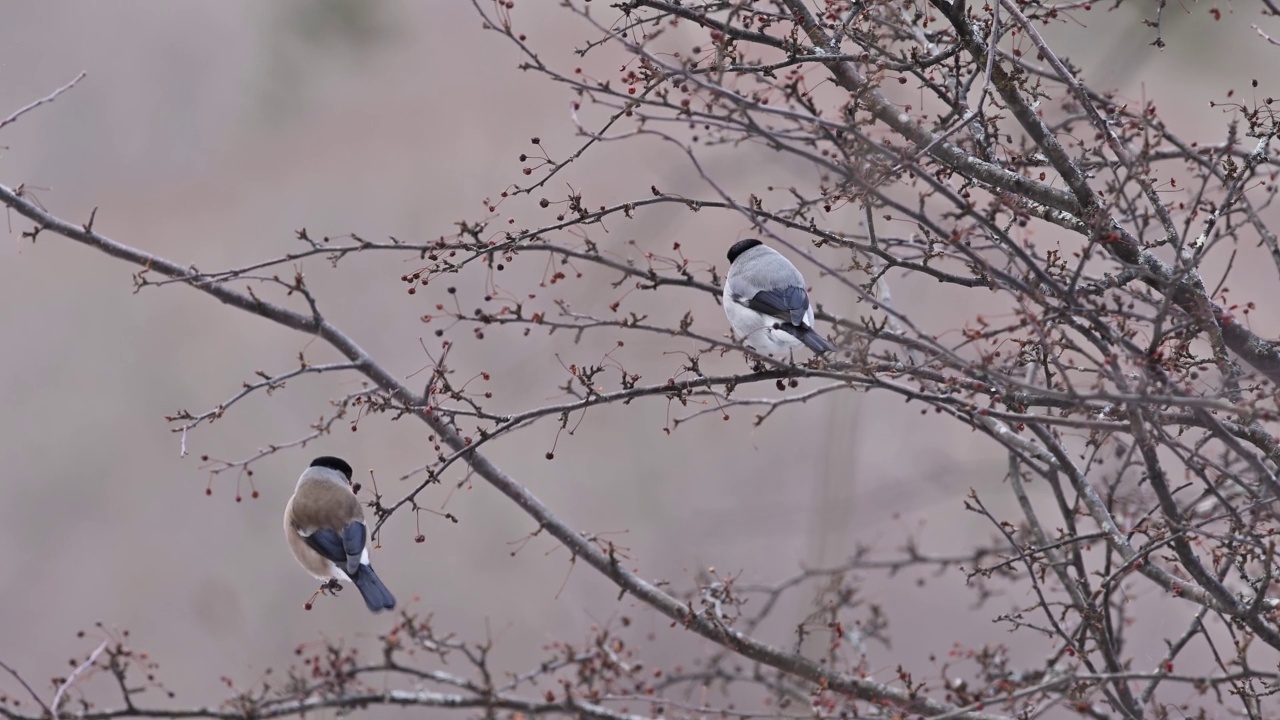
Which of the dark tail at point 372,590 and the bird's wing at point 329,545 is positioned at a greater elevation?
the bird's wing at point 329,545

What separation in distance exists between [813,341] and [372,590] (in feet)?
6.94

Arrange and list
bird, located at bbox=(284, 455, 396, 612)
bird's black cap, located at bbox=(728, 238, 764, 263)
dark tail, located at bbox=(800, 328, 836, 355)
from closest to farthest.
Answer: dark tail, located at bbox=(800, 328, 836, 355), bird, located at bbox=(284, 455, 396, 612), bird's black cap, located at bbox=(728, 238, 764, 263)

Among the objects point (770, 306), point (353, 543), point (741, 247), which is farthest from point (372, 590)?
point (741, 247)

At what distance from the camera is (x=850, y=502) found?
11.6ft

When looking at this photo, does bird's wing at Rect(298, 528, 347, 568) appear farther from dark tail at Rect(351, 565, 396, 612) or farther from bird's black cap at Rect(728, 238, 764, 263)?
bird's black cap at Rect(728, 238, 764, 263)

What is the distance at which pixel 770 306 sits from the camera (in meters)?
4.68

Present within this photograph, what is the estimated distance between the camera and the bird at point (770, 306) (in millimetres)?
4602

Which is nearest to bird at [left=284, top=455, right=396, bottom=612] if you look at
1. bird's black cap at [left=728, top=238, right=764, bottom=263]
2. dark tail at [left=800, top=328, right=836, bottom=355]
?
dark tail at [left=800, top=328, right=836, bottom=355]

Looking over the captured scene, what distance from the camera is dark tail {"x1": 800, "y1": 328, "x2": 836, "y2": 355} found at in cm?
453

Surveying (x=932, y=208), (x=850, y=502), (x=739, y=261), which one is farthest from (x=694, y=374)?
(x=932, y=208)

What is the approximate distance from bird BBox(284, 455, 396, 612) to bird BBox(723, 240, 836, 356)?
72.5 inches

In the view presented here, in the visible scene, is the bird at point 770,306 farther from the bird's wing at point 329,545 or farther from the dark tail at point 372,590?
the bird's wing at point 329,545

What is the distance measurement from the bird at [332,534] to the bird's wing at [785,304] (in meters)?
1.92

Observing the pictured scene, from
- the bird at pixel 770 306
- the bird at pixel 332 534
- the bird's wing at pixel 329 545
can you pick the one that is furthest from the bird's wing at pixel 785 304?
the bird's wing at pixel 329 545
